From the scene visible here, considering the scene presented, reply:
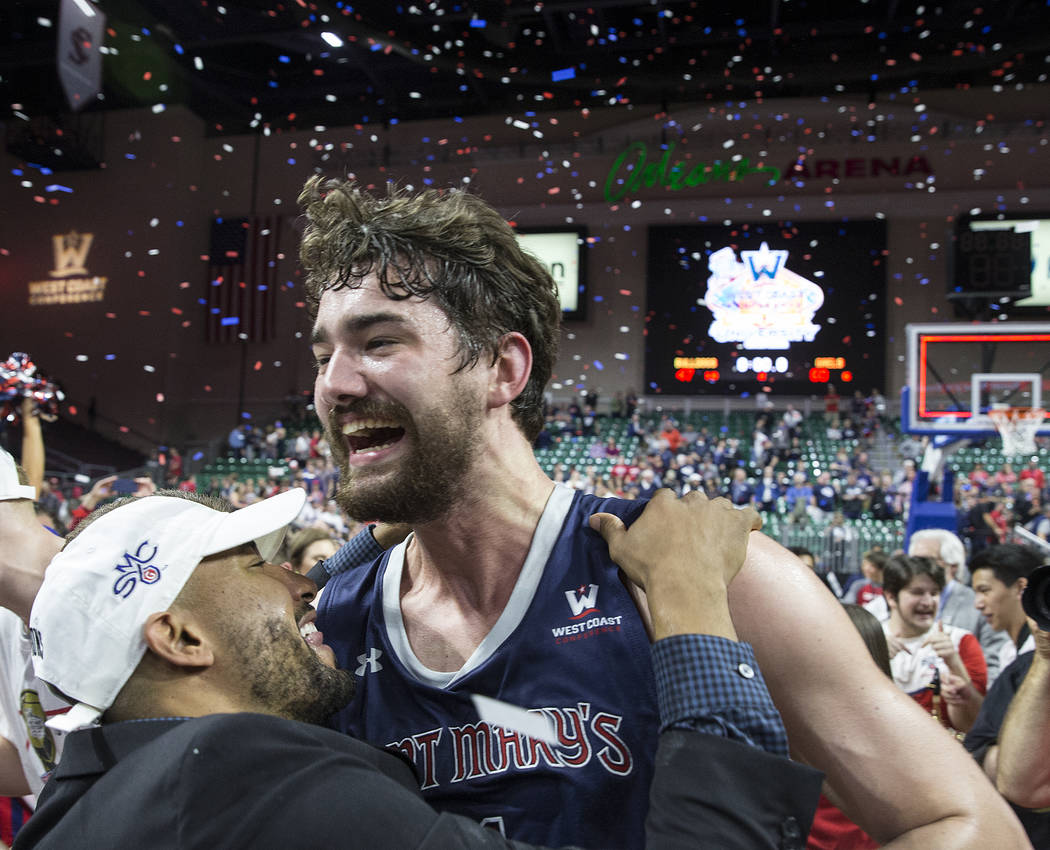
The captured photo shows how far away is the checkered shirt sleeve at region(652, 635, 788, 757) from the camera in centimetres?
125

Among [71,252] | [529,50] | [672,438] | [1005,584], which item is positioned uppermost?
[529,50]

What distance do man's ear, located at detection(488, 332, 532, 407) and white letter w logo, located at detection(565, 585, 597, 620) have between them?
0.39 metres

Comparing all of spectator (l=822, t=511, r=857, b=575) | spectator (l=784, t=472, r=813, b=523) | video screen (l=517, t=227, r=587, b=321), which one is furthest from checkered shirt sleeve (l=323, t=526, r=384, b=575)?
video screen (l=517, t=227, r=587, b=321)

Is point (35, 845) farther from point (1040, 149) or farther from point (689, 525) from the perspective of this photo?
point (1040, 149)

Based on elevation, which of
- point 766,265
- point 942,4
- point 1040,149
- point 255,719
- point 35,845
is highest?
point 942,4

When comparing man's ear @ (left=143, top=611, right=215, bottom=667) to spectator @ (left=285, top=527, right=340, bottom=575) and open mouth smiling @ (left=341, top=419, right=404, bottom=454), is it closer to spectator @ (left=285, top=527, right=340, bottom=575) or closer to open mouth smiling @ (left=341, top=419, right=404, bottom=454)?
open mouth smiling @ (left=341, top=419, right=404, bottom=454)

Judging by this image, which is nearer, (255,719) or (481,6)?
(255,719)

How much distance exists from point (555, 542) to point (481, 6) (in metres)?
16.4

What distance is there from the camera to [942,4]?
16.8 m

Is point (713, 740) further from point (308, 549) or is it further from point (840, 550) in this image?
point (840, 550)

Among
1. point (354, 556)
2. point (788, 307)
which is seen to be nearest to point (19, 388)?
point (354, 556)

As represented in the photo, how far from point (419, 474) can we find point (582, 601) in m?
0.35

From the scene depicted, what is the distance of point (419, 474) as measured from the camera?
1608 mm

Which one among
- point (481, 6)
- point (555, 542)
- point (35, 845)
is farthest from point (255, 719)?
point (481, 6)
